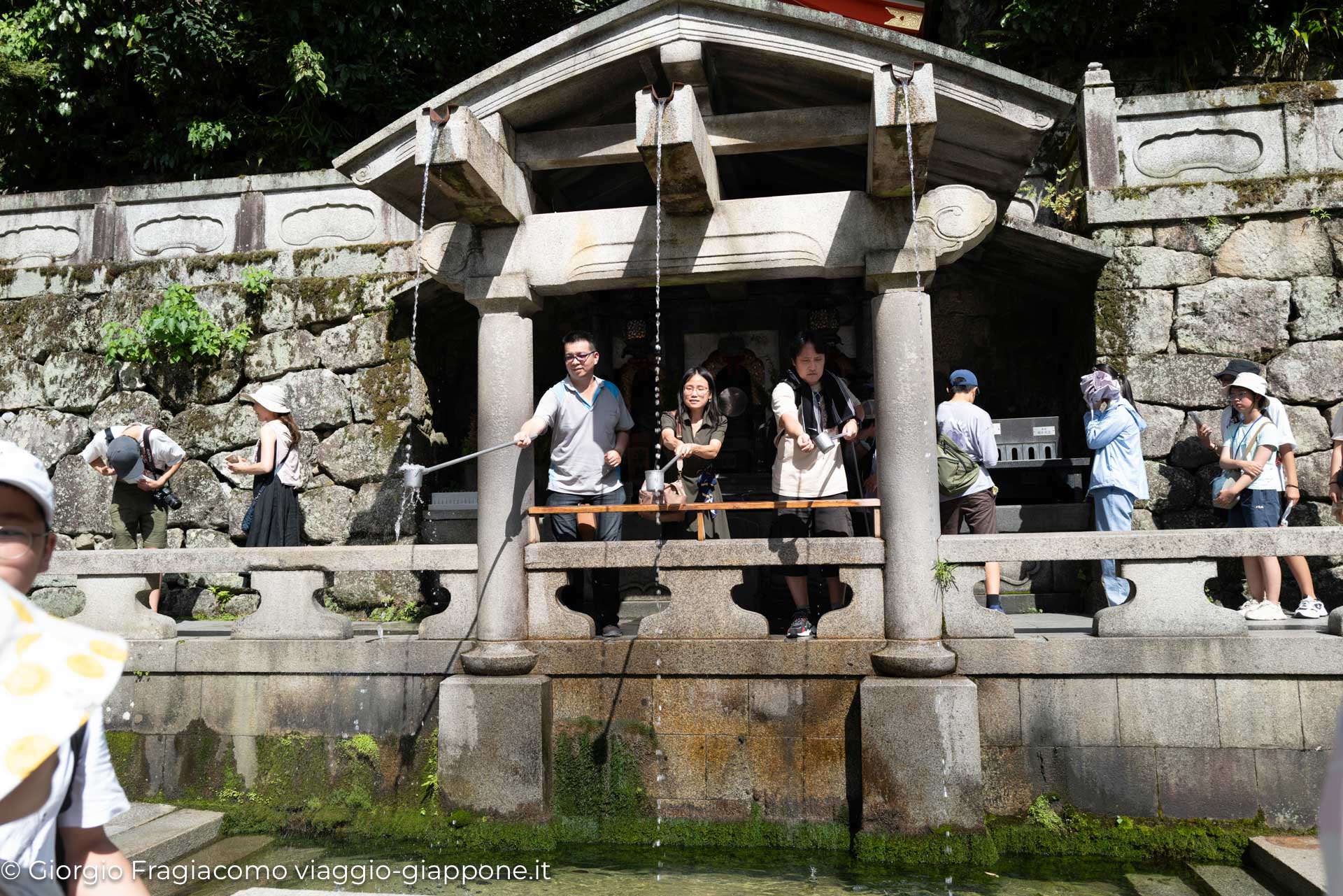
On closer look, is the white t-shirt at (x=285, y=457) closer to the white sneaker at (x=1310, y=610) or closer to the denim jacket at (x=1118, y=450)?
the denim jacket at (x=1118, y=450)

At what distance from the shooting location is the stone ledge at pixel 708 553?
5.49 m

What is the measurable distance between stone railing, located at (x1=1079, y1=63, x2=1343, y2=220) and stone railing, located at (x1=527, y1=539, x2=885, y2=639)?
4363mm

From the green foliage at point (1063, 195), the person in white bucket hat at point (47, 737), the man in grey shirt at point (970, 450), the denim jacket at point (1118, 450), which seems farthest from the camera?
the green foliage at point (1063, 195)

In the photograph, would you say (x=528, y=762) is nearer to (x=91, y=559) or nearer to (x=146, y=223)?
(x=91, y=559)

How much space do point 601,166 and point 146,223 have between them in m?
5.36

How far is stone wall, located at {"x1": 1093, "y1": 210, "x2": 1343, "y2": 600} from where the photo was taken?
7.54 metres

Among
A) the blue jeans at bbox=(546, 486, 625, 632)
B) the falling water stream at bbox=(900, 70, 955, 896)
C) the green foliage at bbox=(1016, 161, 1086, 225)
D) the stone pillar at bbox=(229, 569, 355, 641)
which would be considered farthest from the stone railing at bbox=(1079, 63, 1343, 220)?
the stone pillar at bbox=(229, 569, 355, 641)

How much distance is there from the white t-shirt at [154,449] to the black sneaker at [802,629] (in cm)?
513

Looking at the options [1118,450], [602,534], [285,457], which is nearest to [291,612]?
[285,457]

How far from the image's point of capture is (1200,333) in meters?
7.75

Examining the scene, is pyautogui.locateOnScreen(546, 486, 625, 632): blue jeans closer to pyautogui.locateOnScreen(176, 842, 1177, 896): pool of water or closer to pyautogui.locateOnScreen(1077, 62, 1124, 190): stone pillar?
pyautogui.locateOnScreen(176, 842, 1177, 896): pool of water

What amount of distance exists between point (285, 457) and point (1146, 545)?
237 inches

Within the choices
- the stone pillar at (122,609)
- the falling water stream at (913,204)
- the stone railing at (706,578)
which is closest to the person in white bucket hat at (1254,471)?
the falling water stream at (913,204)

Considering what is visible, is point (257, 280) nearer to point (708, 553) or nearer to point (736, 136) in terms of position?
point (736, 136)
